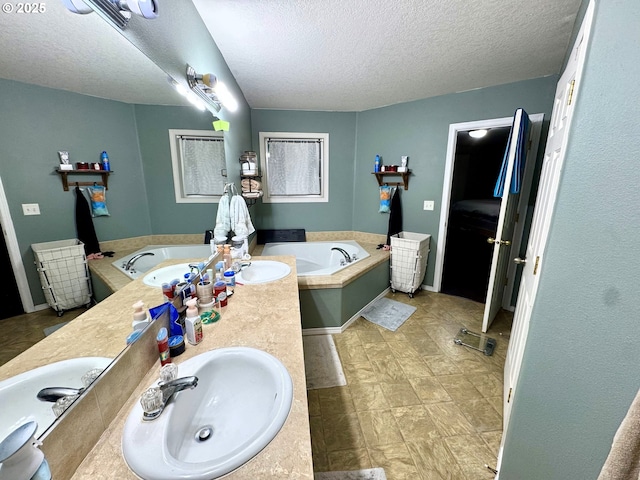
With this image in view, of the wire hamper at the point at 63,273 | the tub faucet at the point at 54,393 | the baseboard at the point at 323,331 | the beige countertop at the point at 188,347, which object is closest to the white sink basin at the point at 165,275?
the beige countertop at the point at 188,347

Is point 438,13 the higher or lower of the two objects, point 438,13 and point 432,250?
the higher

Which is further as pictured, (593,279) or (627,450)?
(593,279)

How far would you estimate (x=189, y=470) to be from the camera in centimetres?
54

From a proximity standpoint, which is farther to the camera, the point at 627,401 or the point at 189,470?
the point at 627,401

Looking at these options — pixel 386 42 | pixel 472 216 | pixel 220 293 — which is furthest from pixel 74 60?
pixel 472 216

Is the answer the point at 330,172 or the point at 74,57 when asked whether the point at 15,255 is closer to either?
the point at 74,57

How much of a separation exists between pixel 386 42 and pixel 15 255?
214 cm

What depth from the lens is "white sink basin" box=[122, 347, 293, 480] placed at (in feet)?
1.82

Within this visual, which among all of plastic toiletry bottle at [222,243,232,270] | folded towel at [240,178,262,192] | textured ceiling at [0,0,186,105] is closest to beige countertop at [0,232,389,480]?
plastic toiletry bottle at [222,243,232,270]

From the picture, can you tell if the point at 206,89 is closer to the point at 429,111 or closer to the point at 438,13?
the point at 438,13

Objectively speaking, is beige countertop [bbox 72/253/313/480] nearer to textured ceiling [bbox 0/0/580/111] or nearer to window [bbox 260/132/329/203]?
textured ceiling [bbox 0/0/580/111]

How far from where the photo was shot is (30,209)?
57 cm

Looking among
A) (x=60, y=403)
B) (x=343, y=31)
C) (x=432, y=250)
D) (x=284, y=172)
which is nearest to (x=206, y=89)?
(x=343, y=31)

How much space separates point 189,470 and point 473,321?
9.07ft
